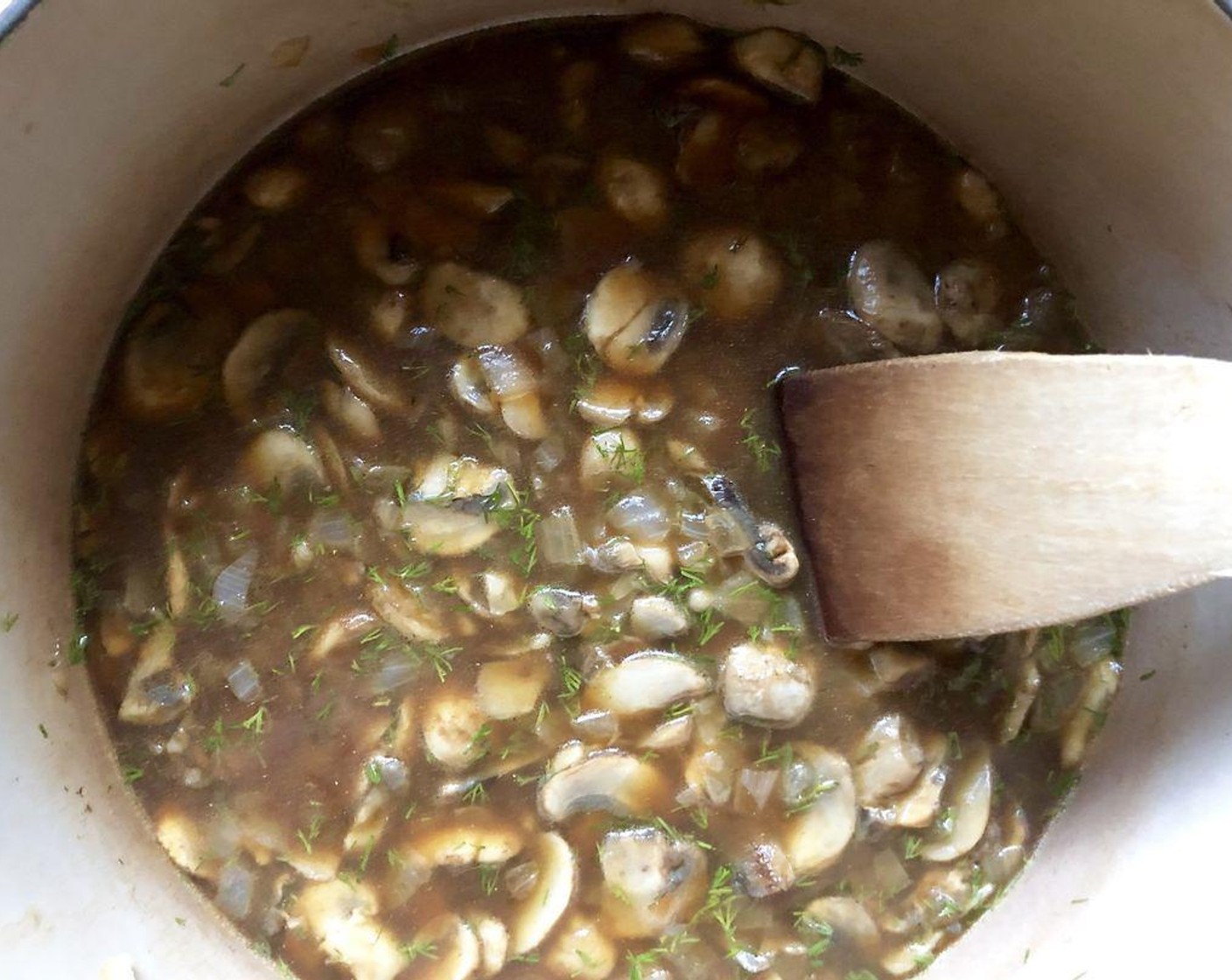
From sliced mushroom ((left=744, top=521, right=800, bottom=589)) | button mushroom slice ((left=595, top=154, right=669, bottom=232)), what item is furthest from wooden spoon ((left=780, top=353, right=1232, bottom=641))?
button mushroom slice ((left=595, top=154, right=669, bottom=232))

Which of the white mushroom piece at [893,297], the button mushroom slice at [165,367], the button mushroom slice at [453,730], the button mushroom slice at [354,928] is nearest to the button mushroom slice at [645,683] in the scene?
the button mushroom slice at [453,730]

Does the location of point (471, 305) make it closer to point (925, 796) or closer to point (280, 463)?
point (280, 463)

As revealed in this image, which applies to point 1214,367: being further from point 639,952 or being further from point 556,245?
point 639,952

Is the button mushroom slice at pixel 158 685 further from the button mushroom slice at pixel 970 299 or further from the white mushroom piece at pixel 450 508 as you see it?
the button mushroom slice at pixel 970 299

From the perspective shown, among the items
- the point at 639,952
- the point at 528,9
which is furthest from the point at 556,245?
the point at 639,952

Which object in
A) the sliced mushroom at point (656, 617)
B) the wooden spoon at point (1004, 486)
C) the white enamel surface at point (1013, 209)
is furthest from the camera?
the sliced mushroom at point (656, 617)

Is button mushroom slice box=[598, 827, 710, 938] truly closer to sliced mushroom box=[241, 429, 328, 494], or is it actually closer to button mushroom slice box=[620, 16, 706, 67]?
sliced mushroom box=[241, 429, 328, 494]

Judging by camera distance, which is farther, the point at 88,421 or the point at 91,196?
the point at 88,421
